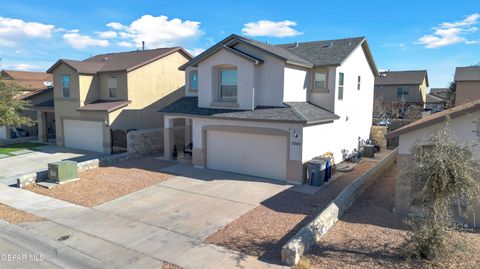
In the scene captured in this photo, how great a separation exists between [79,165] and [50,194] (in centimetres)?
376

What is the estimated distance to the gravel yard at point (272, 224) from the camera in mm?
8703

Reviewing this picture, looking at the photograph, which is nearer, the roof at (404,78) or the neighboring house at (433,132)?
the neighboring house at (433,132)

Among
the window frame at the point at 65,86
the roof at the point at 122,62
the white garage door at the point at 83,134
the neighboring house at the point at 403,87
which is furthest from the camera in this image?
the neighboring house at the point at 403,87

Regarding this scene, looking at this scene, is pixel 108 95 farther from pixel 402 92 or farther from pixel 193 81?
pixel 402 92

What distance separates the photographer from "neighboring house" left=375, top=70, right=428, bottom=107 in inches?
1929

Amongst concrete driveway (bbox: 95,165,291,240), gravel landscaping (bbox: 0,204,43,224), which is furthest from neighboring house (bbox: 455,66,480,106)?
gravel landscaping (bbox: 0,204,43,224)

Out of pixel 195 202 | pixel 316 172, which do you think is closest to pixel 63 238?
pixel 195 202

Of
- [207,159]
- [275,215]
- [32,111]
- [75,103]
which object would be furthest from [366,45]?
[32,111]

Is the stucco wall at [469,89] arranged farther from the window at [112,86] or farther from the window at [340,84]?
the window at [112,86]

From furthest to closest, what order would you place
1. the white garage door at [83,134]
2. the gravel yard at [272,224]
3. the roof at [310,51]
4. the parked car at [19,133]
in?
the parked car at [19,133]
the white garage door at [83,134]
the roof at [310,51]
the gravel yard at [272,224]

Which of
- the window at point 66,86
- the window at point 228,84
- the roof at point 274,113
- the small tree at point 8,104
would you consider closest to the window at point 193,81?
the roof at point 274,113

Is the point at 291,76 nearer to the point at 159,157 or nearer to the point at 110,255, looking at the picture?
the point at 159,157

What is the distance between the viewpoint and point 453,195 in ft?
24.6

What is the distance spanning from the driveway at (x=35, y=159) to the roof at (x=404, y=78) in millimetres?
43294
